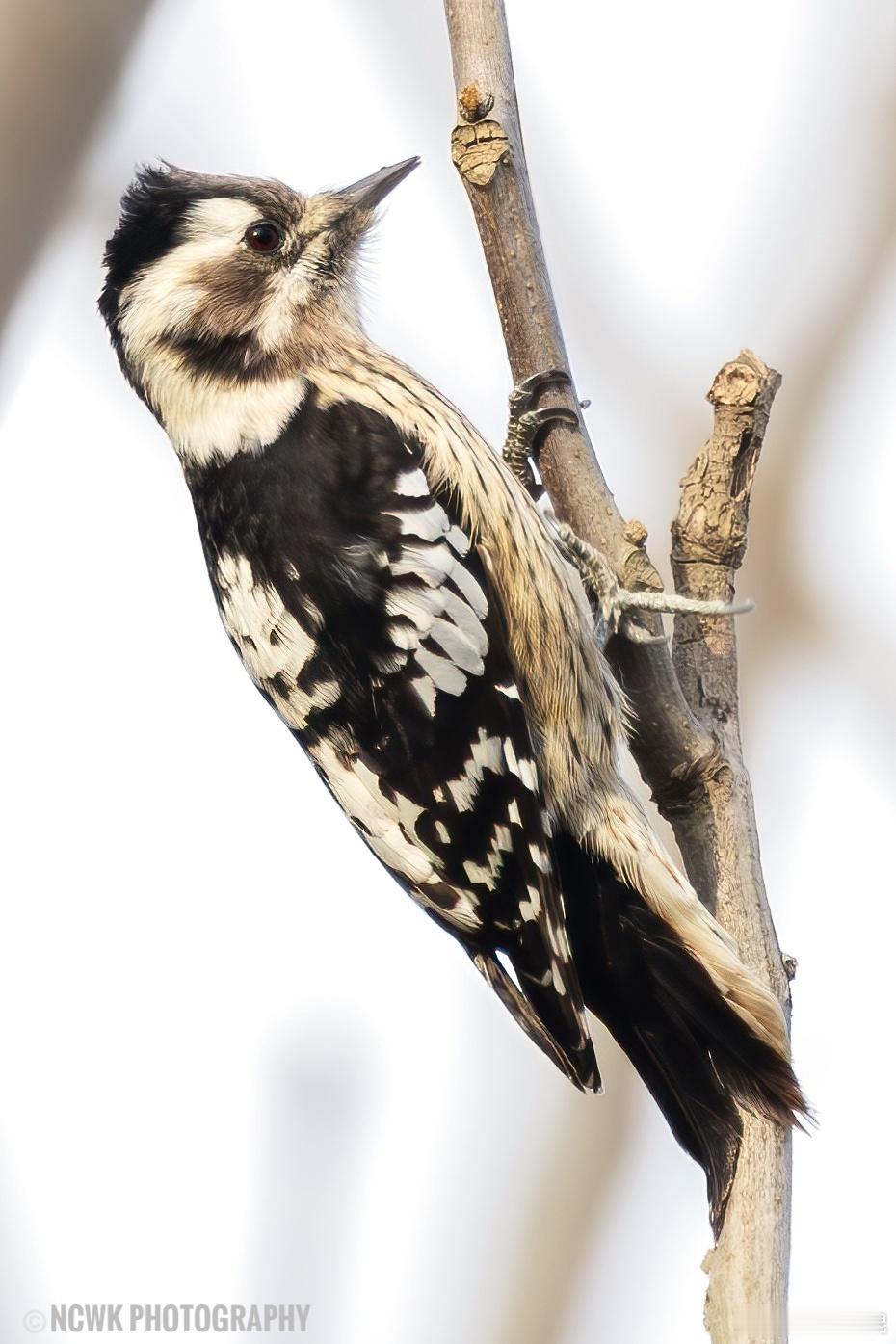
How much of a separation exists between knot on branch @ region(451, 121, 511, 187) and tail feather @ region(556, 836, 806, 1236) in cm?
134

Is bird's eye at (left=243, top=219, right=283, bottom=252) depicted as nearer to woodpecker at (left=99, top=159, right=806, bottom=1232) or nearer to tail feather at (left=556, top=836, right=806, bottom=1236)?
woodpecker at (left=99, top=159, right=806, bottom=1232)

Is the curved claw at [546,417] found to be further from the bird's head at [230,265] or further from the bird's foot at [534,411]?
the bird's head at [230,265]

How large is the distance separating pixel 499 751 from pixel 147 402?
1294 millimetres

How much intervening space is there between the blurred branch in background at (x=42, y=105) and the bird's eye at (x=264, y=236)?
813mm

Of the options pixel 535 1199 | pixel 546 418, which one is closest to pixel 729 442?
pixel 546 418

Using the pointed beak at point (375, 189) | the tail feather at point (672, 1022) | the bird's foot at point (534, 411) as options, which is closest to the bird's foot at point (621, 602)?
the bird's foot at point (534, 411)

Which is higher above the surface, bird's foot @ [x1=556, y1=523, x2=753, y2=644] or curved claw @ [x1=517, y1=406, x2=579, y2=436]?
curved claw @ [x1=517, y1=406, x2=579, y2=436]

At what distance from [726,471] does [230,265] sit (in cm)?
136

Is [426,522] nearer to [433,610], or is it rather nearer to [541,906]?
[433,610]

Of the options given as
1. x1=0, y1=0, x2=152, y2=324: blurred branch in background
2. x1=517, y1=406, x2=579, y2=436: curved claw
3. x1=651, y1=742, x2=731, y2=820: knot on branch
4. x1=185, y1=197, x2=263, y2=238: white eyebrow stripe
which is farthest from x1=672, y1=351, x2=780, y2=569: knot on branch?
x1=185, y1=197, x2=263, y2=238: white eyebrow stripe

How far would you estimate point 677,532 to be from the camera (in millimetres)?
2627

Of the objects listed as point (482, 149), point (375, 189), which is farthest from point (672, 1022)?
point (375, 189)

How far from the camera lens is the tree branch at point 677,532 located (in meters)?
2.40

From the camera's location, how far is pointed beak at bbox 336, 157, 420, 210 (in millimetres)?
3285
